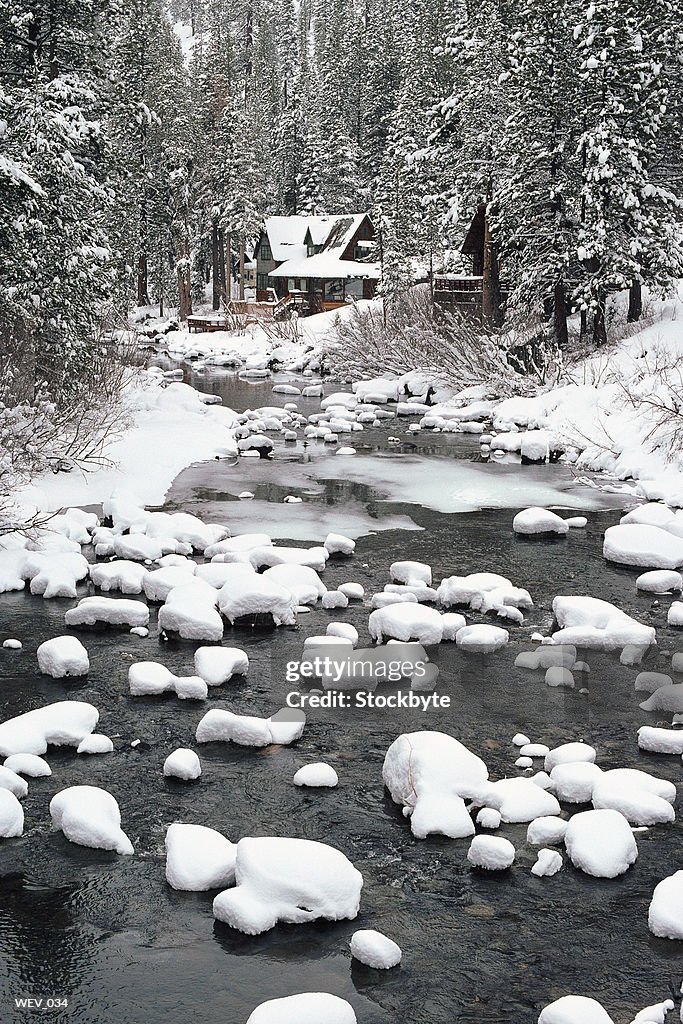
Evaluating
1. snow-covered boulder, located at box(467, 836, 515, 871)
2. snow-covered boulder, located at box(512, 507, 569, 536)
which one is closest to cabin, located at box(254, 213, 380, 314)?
snow-covered boulder, located at box(512, 507, 569, 536)

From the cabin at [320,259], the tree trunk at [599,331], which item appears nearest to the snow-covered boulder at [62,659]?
the tree trunk at [599,331]

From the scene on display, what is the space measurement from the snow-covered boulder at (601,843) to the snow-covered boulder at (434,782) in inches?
24.6

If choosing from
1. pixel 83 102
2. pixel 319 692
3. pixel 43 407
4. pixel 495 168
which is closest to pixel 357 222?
pixel 495 168

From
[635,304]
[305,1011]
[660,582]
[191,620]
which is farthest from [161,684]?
[635,304]

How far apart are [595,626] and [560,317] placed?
18196mm

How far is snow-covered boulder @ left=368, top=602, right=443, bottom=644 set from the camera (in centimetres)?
952

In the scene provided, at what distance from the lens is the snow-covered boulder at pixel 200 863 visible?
5863mm

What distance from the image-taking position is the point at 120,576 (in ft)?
36.7

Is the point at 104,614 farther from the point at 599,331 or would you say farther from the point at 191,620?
the point at 599,331

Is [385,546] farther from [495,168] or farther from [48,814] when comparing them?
[495,168]

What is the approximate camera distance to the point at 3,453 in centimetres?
1505

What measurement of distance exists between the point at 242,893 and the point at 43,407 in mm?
13214

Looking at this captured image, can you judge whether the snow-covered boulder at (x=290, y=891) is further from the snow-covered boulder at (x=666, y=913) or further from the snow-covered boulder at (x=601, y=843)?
the snow-covered boulder at (x=666, y=913)

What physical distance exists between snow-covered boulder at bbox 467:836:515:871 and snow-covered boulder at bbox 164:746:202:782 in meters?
1.89
